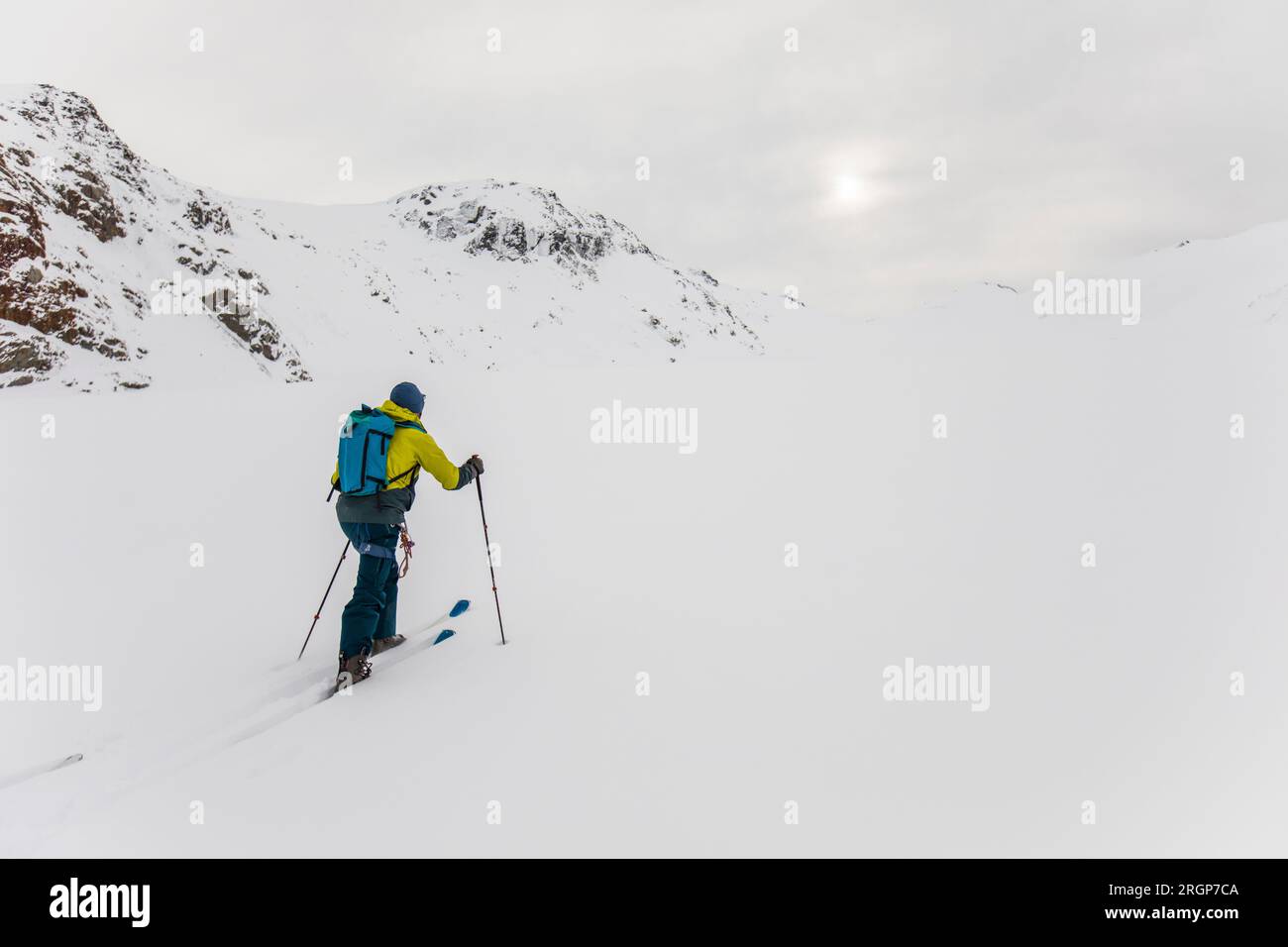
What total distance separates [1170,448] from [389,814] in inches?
447

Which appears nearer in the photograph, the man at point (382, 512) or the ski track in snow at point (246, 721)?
the ski track in snow at point (246, 721)

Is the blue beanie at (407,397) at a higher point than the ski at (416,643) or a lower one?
higher

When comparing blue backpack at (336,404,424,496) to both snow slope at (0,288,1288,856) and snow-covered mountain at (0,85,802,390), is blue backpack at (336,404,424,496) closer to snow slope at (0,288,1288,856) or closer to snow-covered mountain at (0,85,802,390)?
snow slope at (0,288,1288,856)

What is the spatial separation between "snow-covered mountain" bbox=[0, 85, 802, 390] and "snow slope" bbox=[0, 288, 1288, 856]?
78.9 feet

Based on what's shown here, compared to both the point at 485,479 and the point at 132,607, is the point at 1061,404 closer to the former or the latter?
the point at 485,479

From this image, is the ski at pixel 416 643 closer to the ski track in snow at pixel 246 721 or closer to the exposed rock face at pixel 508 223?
the ski track in snow at pixel 246 721

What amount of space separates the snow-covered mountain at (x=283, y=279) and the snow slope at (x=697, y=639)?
947 inches

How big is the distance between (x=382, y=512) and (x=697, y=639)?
298 centimetres

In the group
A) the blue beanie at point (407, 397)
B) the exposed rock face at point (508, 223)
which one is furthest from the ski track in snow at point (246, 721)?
the exposed rock face at point (508, 223)

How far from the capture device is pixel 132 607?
7.32 metres

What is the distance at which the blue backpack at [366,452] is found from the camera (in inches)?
234

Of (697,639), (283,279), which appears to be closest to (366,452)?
(697,639)

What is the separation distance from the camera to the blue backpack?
19.5 ft

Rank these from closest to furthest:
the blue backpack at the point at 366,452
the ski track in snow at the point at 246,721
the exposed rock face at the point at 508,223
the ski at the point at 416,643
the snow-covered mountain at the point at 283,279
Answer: the ski track in snow at the point at 246,721
the blue backpack at the point at 366,452
the ski at the point at 416,643
the snow-covered mountain at the point at 283,279
the exposed rock face at the point at 508,223
